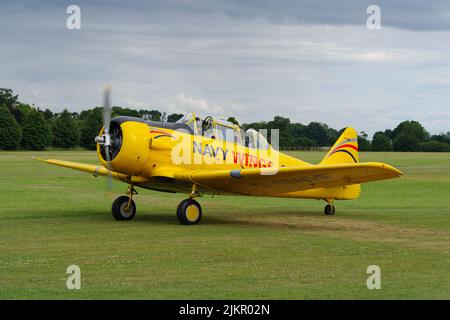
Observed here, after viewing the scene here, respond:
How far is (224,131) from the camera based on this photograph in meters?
16.5

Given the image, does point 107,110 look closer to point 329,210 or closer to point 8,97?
point 329,210

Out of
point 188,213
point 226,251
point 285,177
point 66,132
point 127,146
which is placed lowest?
point 226,251

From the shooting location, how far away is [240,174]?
14711 mm

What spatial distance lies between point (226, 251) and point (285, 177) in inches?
158

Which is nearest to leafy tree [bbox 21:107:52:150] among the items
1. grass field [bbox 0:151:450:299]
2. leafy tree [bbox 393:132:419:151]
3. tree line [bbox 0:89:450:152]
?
tree line [bbox 0:89:450:152]

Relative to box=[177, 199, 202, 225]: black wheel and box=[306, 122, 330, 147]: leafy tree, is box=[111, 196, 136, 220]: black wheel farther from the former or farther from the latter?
box=[306, 122, 330, 147]: leafy tree

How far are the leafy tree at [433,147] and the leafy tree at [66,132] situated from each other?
54899mm

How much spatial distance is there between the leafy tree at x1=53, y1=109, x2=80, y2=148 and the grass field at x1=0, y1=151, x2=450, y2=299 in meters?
75.9

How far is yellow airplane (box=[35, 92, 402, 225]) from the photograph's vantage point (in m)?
14.7

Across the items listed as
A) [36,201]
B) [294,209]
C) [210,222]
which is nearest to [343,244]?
[210,222]

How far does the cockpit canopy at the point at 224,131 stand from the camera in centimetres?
1598

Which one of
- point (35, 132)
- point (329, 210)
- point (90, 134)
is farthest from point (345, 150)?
point (35, 132)
